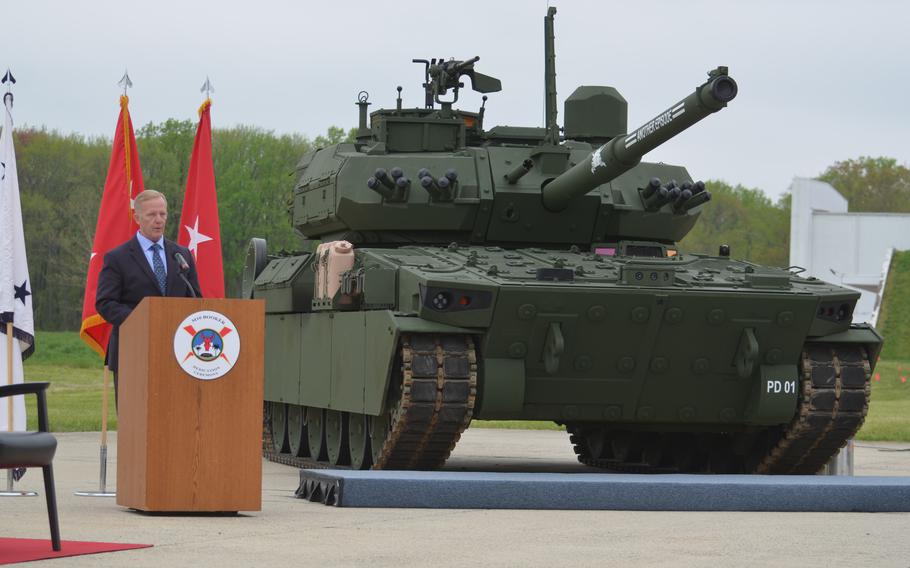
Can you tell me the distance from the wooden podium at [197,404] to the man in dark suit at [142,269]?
2.06 ft

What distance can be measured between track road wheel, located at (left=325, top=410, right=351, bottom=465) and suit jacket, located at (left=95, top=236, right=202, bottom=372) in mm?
5798

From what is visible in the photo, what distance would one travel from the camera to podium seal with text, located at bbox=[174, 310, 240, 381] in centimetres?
1002

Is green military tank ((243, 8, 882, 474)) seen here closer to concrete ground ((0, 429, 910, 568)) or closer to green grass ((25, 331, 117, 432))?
concrete ground ((0, 429, 910, 568))

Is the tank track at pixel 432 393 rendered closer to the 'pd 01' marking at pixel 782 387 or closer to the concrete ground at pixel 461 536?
the concrete ground at pixel 461 536

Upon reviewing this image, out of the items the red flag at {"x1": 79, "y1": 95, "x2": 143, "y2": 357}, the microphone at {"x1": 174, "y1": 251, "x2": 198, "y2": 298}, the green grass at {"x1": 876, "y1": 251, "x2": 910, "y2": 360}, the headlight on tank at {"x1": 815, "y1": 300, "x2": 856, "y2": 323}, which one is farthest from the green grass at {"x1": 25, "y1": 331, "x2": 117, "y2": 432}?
the green grass at {"x1": 876, "y1": 251, "x2": 910, "y2": 360}

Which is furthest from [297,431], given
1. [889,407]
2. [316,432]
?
[889,407]

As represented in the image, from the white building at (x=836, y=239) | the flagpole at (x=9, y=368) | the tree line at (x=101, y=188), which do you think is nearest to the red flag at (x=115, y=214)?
the flagpole at (x=9, y=368)

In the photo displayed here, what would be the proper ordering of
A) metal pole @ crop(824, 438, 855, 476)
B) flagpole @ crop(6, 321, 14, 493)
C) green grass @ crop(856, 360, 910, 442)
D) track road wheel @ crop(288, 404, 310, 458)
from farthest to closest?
green grass @ crop(856, 360, 910, 442), track road wheel @ crop(288, 404, 310, 458), metal pole @ crop(824, 438, 855, 476), flagpole @ crop(6, 321, 14, 493)

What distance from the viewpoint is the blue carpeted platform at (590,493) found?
11195 millimetres

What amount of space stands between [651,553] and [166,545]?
246cm

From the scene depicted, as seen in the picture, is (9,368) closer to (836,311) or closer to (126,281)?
(126,281)

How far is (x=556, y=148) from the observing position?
53.8ft

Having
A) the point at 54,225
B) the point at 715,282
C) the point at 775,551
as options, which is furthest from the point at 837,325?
the point at 54,225

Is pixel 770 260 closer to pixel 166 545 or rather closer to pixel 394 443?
pixel 394 443
